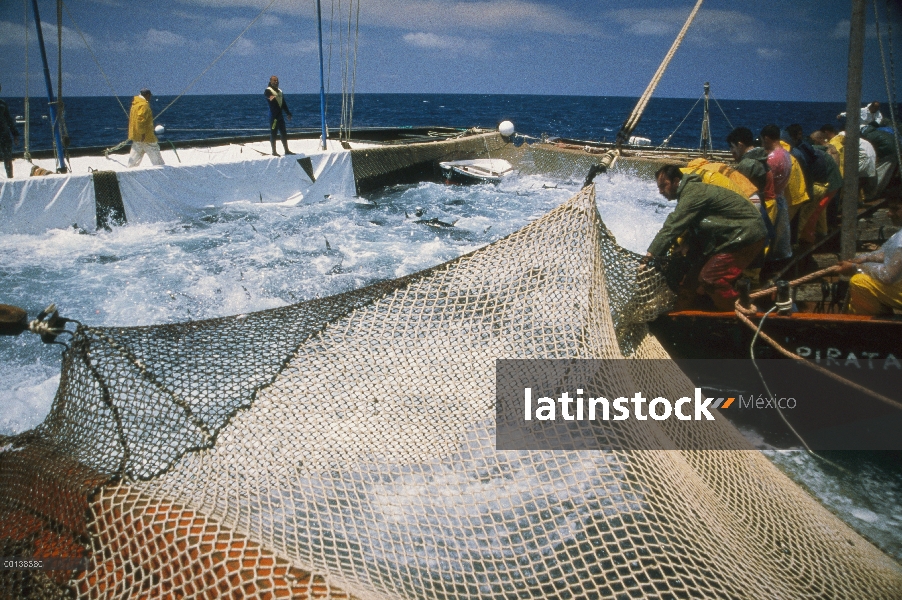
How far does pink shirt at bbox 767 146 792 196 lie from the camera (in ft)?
19.0

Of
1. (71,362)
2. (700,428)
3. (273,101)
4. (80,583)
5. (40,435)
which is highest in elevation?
(273,101)

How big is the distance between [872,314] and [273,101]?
11.7 meters

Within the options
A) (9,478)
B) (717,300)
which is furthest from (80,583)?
(717,300)

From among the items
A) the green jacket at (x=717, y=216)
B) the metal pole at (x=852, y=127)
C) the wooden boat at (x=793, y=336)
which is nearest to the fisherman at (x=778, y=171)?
the metal pole at (x=852, y=127)

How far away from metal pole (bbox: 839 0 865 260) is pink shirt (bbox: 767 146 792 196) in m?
0.56

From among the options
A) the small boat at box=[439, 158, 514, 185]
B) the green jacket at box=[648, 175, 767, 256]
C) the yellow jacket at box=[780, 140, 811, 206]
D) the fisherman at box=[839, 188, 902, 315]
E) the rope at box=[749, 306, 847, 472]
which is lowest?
the rope at box=[749, 306, 847, 472]

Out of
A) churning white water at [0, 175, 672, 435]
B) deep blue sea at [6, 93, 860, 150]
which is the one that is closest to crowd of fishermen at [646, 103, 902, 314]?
churning white water at [0, 175, 672, 435]

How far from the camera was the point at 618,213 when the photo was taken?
555 inches

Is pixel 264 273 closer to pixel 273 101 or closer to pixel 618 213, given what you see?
pixel 273 101

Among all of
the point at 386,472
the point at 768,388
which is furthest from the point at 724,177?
the point at 386,472

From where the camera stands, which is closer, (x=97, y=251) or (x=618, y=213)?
(x=97, y=251)

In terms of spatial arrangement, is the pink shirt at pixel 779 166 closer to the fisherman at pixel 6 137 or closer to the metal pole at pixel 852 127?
the metal pole at pixel 852 127

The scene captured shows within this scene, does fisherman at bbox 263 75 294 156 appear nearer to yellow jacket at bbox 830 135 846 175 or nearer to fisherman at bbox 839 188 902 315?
yellow jacket at bbox 830 135 846 175

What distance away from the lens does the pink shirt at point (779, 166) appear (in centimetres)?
580
